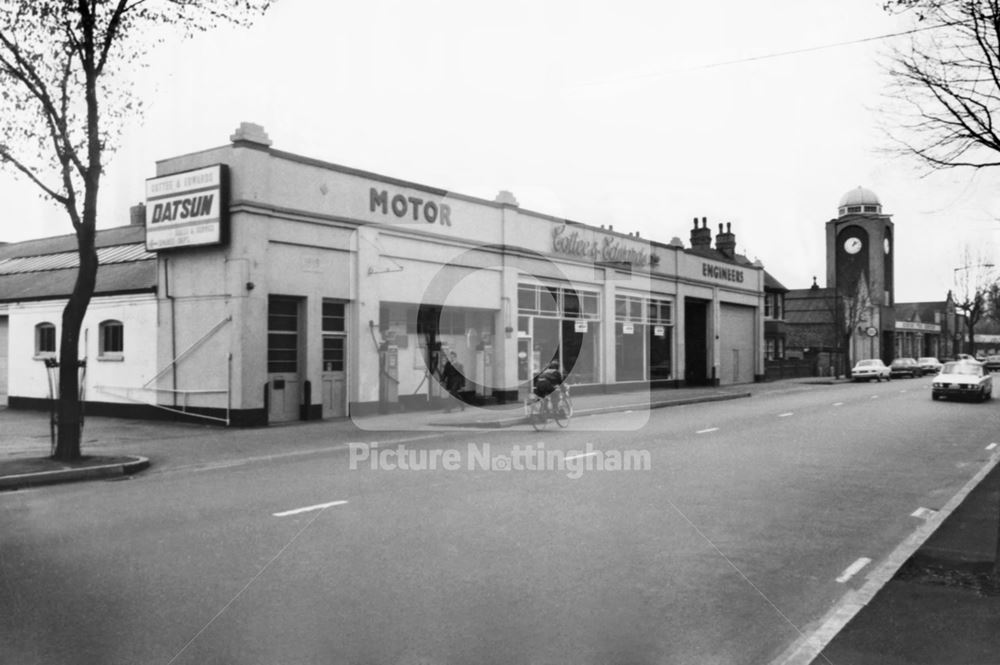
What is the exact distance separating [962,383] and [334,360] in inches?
883

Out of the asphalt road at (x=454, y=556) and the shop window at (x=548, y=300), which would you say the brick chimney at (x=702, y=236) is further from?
the asphalt road at (x=454, y=556)

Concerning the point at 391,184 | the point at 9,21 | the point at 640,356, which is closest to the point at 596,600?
the point at 9,21

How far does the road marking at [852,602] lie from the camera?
4.72 metres

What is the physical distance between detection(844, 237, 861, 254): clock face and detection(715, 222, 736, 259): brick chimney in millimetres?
30979

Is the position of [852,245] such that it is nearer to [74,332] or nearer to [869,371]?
[869,371]

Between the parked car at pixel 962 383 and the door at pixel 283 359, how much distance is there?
23199mm

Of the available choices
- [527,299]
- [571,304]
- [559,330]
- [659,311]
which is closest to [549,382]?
[527,299]

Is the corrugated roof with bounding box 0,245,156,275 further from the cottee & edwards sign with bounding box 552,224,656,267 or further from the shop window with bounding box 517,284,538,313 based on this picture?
the cottee & edwards sign with bounding box 552,224,656,267

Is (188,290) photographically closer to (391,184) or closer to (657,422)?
(391,184)

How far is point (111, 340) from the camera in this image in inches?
820

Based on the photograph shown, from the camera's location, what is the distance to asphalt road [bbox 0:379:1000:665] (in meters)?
4.90

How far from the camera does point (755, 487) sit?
34.2ft

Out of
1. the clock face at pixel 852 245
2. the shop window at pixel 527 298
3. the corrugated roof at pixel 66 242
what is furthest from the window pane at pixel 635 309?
the clock face at pixel 852 245

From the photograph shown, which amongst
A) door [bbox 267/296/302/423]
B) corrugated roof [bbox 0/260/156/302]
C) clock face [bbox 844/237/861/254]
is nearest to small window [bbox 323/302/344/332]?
door [bbox 267/296/302/423]
